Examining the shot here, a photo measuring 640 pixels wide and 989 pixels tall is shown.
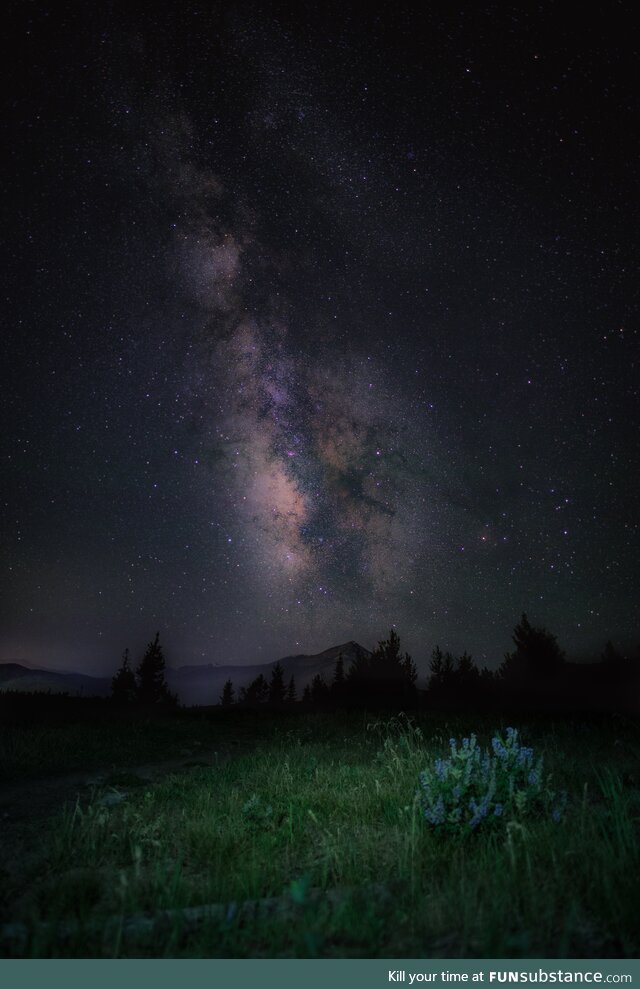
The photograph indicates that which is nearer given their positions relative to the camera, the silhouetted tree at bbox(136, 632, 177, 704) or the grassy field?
the grassy field

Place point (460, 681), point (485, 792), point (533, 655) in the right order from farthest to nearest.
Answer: point (460, 681) < point (533, 655) < point (485, 792)

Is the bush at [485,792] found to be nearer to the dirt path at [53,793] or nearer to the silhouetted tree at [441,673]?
the dirt path at [53,793]

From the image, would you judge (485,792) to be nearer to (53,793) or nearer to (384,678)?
(53,793)

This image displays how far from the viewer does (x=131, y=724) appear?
51.0 ft

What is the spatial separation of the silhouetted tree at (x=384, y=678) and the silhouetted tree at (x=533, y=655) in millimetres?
11228

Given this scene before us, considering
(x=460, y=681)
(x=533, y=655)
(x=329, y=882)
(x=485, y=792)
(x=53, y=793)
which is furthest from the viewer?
(x=460, y=681)

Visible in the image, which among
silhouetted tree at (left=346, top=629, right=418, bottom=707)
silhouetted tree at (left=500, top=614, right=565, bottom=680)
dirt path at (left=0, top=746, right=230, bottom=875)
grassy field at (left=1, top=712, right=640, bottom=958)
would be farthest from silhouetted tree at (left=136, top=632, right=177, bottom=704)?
grassy field at (left=1, top=712, right=640, bottom=958)

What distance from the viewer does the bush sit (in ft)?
10.7

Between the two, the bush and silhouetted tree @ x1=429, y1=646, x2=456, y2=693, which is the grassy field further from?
silhouetted tree @ x1=429, y1=646, x2=456, y2=693

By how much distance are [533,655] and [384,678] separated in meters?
16.6

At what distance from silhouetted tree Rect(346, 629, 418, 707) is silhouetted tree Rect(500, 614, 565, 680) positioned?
1123cm

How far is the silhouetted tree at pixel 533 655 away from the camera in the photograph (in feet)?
137

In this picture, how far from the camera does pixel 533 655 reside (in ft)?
140

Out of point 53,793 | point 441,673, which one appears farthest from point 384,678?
point 53,793
